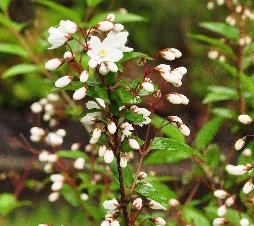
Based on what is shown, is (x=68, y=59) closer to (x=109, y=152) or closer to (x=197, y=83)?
(x=109, y=152)

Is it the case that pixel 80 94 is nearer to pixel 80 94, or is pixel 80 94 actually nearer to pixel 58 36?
pixel 80 94

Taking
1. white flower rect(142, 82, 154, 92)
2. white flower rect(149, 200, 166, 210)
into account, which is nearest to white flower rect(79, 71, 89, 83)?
white flower rect(142, 82, 154, 92)

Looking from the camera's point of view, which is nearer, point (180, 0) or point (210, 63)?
point (210, 63)

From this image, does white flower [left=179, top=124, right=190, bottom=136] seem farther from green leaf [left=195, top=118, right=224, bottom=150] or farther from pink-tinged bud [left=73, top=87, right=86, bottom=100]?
green leaf [left=195, top=118, right=224, bottom=150]

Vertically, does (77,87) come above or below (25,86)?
above

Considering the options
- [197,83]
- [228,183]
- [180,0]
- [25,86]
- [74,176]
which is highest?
[228,183]

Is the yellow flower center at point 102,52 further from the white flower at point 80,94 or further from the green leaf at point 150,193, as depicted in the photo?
the green leaf at point 150,193

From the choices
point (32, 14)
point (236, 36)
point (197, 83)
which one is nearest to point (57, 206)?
point (236, 36)
